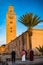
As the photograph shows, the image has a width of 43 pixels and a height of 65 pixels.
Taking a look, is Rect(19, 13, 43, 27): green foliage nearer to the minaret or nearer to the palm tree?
the palm tree

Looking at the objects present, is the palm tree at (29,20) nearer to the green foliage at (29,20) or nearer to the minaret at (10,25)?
the green foliage at (29,20)

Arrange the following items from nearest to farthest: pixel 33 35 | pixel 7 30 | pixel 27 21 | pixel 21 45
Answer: pixel 27 21 < pixel 33 35 < pixel 21 45 < pixel 7 30

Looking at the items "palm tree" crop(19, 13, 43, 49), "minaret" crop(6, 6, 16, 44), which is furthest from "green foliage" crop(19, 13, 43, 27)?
"minaret" crop(6, 6, 16, 44)

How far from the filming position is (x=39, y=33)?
149ft

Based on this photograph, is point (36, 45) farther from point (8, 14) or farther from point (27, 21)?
point (8, 14)

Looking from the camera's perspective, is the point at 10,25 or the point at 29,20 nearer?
the point at 29,20

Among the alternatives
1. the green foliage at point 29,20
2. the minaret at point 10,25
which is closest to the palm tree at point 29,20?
the green foliage at point 29,20

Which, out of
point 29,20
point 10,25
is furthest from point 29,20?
point 10,25

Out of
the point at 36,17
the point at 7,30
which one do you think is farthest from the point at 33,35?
the point at 7,30

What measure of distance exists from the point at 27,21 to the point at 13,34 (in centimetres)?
4901

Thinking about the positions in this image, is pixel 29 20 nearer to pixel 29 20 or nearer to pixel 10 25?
pixel 29 20

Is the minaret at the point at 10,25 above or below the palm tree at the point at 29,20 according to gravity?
above

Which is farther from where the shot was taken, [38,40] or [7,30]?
[7,30]

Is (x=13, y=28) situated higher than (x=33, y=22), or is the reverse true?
(x=13, y=28)
